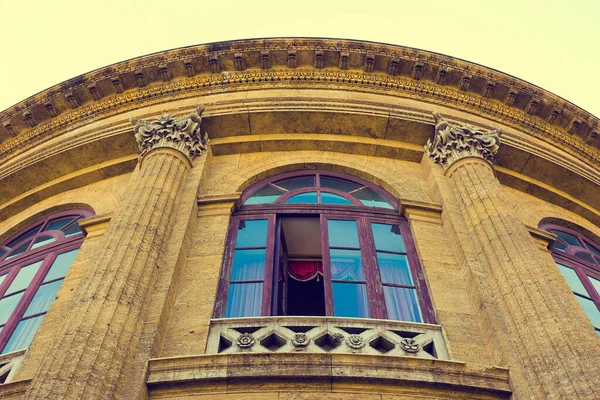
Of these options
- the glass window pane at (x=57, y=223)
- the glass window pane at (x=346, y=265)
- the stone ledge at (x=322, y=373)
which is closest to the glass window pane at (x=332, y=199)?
the glass window pane at (x=346, y=265)

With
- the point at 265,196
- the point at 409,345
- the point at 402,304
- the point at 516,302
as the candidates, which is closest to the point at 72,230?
the point at 265,196

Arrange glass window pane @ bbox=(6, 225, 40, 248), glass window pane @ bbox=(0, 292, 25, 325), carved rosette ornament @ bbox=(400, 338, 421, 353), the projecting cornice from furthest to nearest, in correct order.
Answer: the projecting cornice < glass window pane @ bbox=(6, 225, 40, 248) < glass window pane @ bbox=(0, 292, 25, 325) < carved rosette ornament @ bbox=(400, 338, 421, 353)

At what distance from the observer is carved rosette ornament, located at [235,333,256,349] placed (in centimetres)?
816

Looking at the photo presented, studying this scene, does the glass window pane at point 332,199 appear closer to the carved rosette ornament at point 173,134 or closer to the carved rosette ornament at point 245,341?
the carved rosette ornament at point 173,134

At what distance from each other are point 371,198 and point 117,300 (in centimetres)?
590

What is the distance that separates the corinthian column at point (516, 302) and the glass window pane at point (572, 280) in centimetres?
67

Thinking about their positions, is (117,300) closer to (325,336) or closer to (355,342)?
(325,336)

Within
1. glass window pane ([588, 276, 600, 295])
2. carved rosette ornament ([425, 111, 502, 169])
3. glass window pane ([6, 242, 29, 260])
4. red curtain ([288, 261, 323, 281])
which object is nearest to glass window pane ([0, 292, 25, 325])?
glass window pane ([6, 242, 29, 260])

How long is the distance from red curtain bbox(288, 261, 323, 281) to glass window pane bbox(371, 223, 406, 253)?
1.62m

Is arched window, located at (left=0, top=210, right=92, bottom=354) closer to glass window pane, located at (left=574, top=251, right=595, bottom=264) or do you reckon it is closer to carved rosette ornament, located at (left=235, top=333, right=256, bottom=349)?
carved rosette ornament, located at (left=235, top=333, right=256, bottom=349)

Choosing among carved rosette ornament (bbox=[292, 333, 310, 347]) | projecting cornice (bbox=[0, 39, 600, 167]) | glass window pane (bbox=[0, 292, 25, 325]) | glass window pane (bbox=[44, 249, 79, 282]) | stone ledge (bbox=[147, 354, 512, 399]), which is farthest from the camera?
projecting cornice (bbox=[0, 39, 600, 167])

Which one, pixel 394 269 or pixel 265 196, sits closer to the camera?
pixel 394 269

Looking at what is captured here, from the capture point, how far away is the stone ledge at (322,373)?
732cm

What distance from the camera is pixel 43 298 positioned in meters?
10.4
